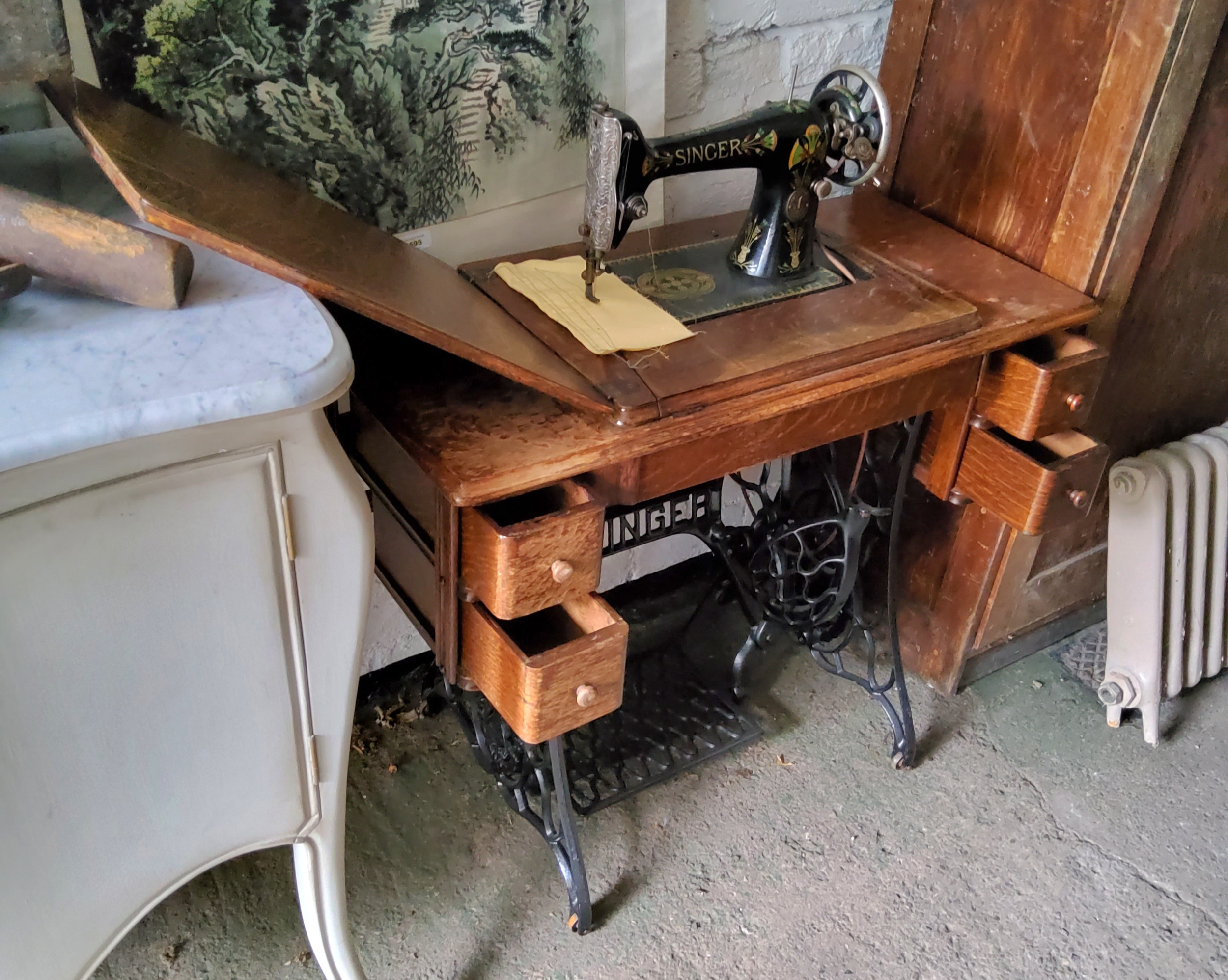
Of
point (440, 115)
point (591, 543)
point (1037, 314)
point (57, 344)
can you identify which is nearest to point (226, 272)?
point (57, 344)

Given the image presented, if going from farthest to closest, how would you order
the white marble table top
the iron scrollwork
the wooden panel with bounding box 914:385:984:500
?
1. the iron scrollwork
2. the wooden panel with bounding box 914:385:984:500
3. the white marble table top

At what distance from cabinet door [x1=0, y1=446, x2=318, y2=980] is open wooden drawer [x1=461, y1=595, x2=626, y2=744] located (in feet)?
0.71

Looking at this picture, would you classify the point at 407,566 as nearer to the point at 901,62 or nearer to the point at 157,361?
the point at 157,361

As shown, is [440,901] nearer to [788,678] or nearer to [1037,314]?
[788,678]

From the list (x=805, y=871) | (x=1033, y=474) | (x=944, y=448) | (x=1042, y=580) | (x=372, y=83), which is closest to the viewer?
(x=372, y=83)

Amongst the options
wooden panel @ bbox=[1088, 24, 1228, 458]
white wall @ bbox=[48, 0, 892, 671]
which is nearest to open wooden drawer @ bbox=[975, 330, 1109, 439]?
wooden panel @ bbox=[1088, 24, 1228, 458]

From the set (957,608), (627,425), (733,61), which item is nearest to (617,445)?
(627,425)

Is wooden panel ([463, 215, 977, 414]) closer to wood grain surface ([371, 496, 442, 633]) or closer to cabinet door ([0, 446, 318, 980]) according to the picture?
wood grain surface ([371, 496, 442, 633])

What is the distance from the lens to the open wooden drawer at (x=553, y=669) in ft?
3.56

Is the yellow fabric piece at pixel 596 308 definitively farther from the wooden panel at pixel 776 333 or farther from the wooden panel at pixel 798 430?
the wooden panel at pixel 798 430

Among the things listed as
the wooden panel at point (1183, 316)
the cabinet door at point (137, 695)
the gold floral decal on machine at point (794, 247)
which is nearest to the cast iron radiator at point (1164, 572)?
the wooden panel at point (1183, 316)

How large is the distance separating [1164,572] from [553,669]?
1.25 m

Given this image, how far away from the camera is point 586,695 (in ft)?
3.67

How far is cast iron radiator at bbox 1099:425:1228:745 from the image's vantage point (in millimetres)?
1745
